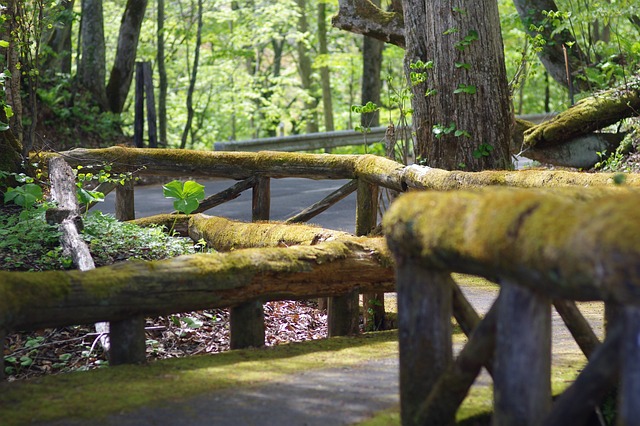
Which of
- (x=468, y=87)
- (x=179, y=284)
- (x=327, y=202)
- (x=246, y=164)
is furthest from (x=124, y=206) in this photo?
(x=179, y=284)

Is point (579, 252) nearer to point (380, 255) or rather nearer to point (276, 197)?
point (380, 255)

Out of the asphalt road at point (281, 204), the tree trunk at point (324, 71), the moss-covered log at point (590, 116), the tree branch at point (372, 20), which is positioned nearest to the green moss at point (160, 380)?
the asphalt road at point (281, 204)

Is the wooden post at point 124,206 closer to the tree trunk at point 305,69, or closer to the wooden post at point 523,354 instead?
the wooden post at point 523,354

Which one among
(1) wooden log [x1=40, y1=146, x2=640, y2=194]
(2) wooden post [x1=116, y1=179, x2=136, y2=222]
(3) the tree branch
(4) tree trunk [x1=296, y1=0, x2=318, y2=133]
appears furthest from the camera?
(4) tree trunk [x1=296, y1=0, x2=318, y2=133]

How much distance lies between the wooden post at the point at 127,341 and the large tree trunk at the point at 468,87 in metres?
5.21

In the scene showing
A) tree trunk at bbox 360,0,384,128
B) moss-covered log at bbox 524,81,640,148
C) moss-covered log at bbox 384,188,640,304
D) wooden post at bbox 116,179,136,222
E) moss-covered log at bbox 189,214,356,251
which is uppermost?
tree trunk at bbox 360,0,384,128

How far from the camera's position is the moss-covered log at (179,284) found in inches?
193

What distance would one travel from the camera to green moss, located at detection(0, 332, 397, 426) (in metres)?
4.54

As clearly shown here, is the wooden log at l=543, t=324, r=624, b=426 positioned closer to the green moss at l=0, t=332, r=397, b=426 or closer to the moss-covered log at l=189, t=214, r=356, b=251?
the green moss at l=0, t=332, r=397, b=426

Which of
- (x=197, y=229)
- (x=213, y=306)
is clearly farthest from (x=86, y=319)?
(x=197, y=229)

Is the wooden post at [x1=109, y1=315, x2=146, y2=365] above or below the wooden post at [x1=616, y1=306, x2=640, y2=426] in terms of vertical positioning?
below

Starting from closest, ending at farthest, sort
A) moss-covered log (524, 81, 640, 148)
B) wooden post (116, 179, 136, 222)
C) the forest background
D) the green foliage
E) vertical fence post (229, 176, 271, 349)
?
vertical fence post (229, 176, 271, 349) < the green foliage < wooden post (116, 179, 136, 222) < moss-covered log (524, 81, 640, 148) < the forest background

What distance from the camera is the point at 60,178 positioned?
857cm

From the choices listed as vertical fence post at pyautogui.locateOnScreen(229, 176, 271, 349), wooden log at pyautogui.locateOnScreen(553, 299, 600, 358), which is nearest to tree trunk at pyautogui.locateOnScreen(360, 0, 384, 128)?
vertical fence post at pyautogui.locateOnScreen(229, 176, 271, 349)
